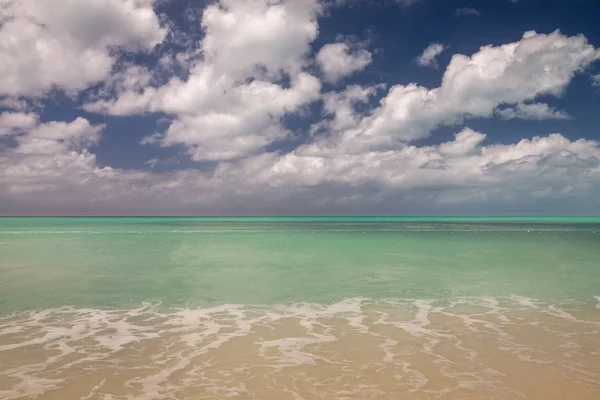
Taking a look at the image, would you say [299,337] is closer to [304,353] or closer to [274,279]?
[304,353]

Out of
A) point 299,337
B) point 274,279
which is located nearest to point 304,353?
point 299,337

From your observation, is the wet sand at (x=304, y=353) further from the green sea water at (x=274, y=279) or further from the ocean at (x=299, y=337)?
the green sea water at (x=274, y=279)

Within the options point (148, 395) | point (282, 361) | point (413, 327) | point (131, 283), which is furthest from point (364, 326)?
point (131, 283)

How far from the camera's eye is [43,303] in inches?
584

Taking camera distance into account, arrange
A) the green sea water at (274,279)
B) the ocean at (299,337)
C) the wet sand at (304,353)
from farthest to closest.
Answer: the green sea water at (274,279) < the ocean at (299,337) < the wet sand at (304,353)

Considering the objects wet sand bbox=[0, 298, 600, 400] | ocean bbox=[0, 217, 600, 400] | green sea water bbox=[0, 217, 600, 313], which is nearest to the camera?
A: wet sand bbox=[0, 298, 600, 400]

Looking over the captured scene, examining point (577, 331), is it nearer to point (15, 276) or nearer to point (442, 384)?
point (442, 384)

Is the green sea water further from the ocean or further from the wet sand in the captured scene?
the wet sand

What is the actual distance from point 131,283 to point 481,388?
16.4 metres

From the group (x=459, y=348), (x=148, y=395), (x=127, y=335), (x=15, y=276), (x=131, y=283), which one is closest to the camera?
(x=148, y=395)

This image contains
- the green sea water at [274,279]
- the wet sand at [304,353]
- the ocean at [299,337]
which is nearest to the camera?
the wet sand at [304,353]

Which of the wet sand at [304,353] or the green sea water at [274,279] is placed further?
the green sea water at [274,279]

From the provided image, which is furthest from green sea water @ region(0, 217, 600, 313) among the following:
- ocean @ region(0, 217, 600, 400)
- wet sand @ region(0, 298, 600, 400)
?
wet sand @ region(0, 298, 600, 400)

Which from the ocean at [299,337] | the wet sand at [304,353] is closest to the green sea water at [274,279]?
the ocean at [299,337]
